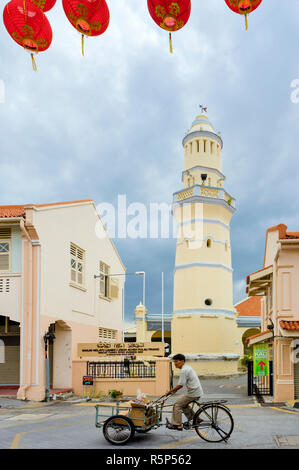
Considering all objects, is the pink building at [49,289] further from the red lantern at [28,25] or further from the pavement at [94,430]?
the red lantern at [28,25]

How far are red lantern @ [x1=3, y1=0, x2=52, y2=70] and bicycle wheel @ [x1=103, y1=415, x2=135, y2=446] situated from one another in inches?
270

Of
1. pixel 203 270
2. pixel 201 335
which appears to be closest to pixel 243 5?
pixel 203 270

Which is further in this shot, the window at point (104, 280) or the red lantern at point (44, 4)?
the window at point (104, 280)

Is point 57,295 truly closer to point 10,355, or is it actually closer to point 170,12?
point 10,355

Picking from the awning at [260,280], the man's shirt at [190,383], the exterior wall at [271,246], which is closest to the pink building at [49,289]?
the awning at [260,280]

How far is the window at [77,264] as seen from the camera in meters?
21.4

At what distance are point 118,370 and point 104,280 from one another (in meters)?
6.89

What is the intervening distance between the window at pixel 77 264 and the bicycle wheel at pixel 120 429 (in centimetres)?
1218

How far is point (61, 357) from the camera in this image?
2012cm

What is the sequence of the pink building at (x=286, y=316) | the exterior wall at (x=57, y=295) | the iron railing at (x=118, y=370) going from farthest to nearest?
1. the iron railing at (x=118, y=370)
2. the pink building at (x=286, y=316)
3. the exterior wall at (x=57, y=295)

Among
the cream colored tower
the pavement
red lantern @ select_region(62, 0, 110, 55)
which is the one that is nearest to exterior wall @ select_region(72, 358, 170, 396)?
the pavement

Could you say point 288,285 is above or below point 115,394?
above

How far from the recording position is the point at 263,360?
19312 mm
